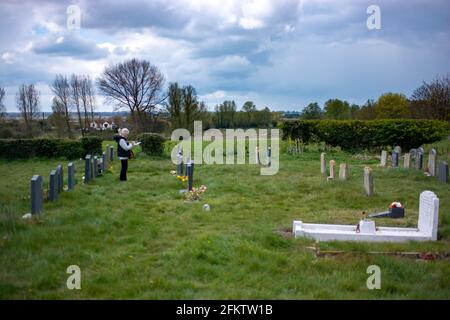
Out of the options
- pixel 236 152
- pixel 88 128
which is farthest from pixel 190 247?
pixel 88 128

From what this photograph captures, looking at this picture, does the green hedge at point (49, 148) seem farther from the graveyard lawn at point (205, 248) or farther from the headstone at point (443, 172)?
the headstone at point (443, 172)

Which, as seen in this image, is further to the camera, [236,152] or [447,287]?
[236,152]

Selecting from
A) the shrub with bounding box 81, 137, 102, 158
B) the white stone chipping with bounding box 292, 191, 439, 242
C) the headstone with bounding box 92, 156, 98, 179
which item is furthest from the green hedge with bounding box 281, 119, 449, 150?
the white stone chipping with bounding box 292, 191, 439, 242

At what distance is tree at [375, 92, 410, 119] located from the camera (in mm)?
37556

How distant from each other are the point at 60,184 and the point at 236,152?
15901 mm

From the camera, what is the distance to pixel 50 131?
1636 inches

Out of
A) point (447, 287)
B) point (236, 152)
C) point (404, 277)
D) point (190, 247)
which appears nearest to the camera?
point (447, 287)

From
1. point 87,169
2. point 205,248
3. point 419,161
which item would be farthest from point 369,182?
point 87,169

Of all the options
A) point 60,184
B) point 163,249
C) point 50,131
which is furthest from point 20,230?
point 50,131

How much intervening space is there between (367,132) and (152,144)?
12.6m

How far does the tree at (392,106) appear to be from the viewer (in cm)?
3756

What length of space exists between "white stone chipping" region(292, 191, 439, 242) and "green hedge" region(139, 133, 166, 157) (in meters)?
17.4
